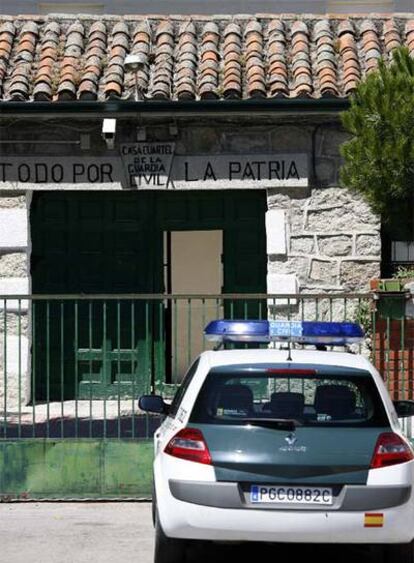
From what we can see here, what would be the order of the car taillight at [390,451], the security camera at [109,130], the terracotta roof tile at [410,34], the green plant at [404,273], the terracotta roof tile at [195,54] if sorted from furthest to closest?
1. the terracotta roof tile at [410,34]
2. the terracotta roof tile at [195,54]
3. the security camera at [109,130]
4. the green plant at [404,273]
5. the car taillight at [390,451]

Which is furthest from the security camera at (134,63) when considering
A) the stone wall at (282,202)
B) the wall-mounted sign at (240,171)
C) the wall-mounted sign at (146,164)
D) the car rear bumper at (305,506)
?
the car rear bumper at (305,506)

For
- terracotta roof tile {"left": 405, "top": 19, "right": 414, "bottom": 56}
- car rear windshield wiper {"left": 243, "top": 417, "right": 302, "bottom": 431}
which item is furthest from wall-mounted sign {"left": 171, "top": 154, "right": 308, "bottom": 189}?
car rear windshield wiper {"left": 243, "top": 417, "right": 302, "bottom": 431}

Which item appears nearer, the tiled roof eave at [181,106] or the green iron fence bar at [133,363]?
the green iron fence bar at [133,363]

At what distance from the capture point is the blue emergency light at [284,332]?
8312 millimetres

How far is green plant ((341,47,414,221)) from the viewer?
34.2 feet

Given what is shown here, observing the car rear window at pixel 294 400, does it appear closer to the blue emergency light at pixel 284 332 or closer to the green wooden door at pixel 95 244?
the blue emergency light at pixel 284 332

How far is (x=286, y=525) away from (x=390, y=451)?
766mm

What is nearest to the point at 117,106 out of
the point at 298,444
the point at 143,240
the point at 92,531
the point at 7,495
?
the point at 143,240

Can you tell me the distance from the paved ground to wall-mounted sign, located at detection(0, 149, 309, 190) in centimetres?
526

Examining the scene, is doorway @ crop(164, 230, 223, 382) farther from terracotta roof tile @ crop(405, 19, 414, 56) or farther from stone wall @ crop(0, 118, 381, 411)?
terracotta roof tile @ crop(405, 19, 414, 56)

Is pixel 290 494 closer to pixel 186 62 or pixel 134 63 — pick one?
pixel 134 63

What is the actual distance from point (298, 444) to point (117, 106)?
7648 millimetres

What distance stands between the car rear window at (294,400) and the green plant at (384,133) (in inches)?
131

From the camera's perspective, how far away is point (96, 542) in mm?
8766
